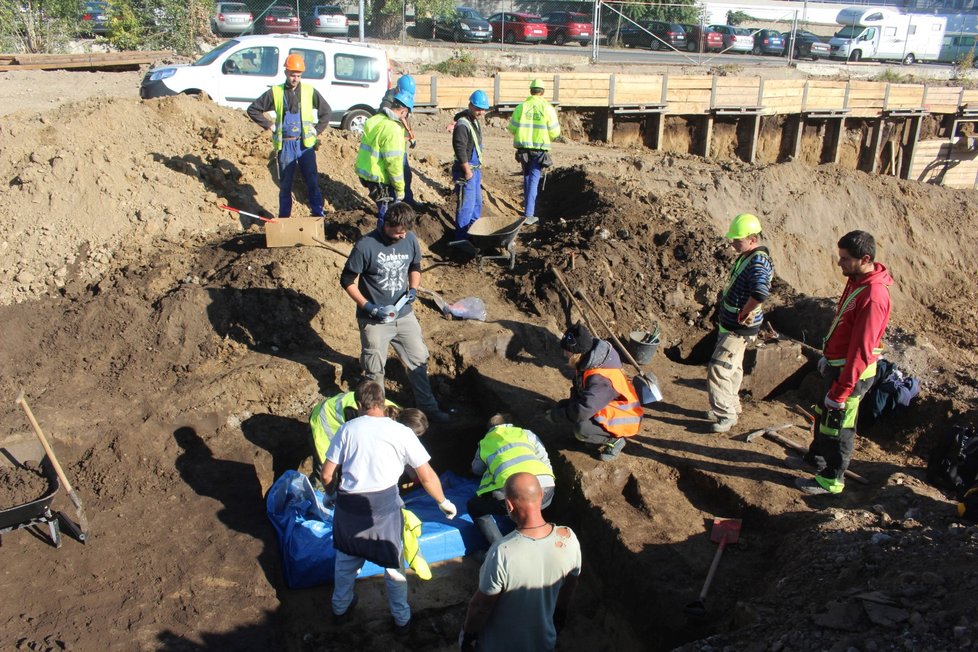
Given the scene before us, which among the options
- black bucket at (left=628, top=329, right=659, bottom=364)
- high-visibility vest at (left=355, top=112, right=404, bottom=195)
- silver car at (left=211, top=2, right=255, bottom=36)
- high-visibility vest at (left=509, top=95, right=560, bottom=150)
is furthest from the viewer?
silver car at (left=211, top=2, right=255, bottom=36)

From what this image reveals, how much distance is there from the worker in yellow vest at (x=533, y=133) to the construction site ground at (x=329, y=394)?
716 mm

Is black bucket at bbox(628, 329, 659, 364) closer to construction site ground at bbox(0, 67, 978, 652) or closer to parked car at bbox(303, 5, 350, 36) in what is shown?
construction site ground at bbox(0, 67, 978, 652)

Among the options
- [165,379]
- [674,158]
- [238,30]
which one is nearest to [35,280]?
[165,379]

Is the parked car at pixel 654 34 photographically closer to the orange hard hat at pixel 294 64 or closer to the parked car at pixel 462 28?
the parked car at pixel 462 28

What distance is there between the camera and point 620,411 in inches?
226

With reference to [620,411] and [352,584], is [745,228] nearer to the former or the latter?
[620,411]

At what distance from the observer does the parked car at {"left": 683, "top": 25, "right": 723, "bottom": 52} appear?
28.0m

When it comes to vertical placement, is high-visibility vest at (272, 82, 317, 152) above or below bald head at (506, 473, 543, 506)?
above

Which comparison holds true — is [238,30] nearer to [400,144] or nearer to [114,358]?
[400,144]

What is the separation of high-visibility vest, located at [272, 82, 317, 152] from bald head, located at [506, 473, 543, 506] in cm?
655

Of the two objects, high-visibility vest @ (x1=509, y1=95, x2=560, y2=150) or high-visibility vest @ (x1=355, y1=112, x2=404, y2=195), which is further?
high-visibility vest @ (x1=509, y1=95, x2=560, y2=150)

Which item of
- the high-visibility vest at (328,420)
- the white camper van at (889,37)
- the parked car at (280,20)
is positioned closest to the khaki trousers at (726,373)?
the high-visibility vest at (328,420)

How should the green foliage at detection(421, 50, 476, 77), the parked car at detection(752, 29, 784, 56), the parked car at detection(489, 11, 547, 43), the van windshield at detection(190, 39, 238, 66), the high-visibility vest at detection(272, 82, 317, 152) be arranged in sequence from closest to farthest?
1. the high-visibility vest at detection(272, 82, 317, 152)
2. the van windshield at detection(190, 39, 238, 66)
3. the green foliage at detection(421, 50, 476, 77)
4. the parked car at detection(489, 11, 547, 43)
5. the parked car at detection(752, 29, 784, 56)

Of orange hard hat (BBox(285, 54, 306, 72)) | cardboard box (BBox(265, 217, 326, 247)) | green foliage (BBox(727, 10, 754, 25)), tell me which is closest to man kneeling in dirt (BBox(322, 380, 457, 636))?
cardboard box (BBox(265, 217, 326, 247))
